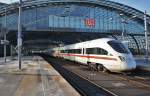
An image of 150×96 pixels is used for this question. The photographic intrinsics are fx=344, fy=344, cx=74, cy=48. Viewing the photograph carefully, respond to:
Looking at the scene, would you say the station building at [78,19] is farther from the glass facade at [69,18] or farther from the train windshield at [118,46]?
the train windshield at [118,46]

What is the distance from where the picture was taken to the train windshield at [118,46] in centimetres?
2942

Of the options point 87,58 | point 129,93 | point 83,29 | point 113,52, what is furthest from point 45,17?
point 129,93

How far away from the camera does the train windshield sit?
29.4 metres

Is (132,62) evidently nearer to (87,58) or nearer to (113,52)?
(113,52)

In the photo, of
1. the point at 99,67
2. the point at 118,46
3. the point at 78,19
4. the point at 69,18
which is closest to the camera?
the point at 118,46

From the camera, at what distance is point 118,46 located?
29.9 meters

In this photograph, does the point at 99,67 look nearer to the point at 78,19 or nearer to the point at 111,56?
the point at 111,56

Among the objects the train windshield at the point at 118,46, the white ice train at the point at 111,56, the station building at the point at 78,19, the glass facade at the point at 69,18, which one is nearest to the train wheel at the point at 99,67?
the white ice train at the point at 111,56

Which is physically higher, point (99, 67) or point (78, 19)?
point (78, 19)

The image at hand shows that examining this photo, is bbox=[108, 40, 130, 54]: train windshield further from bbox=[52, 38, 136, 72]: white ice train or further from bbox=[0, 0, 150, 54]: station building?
bbox=[0, 0, 150, 54]: station building

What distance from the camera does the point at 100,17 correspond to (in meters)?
110

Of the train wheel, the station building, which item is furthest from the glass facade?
the train wheel

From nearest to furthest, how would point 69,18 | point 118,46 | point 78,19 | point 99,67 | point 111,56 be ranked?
point 111,56 < point 118,46 < point 99,67 < point 78,19 < point 69,18

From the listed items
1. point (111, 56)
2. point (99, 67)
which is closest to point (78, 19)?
point (99, 67)
